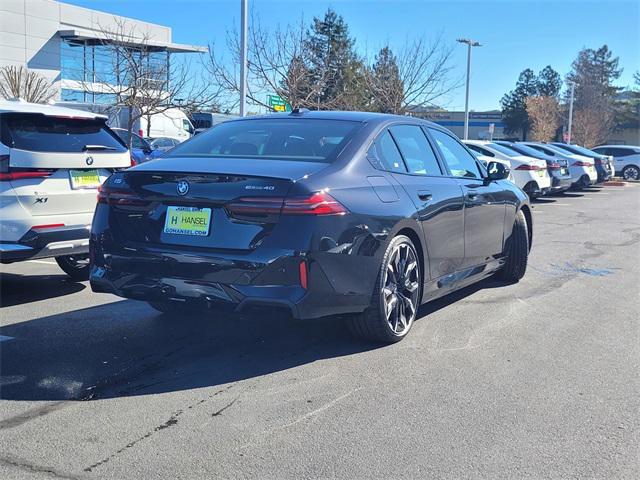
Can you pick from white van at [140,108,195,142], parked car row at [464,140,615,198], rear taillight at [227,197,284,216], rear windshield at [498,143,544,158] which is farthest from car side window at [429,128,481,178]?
white van at [140,108,195,142]

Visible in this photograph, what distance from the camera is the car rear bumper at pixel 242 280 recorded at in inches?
163

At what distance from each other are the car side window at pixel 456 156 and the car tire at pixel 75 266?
3.80 meters

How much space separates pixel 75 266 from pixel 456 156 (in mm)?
4058

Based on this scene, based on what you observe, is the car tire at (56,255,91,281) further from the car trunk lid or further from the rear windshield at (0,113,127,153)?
the car trunk lid

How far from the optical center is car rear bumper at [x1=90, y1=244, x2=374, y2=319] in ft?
13.6

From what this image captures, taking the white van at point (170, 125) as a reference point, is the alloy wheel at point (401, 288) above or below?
below

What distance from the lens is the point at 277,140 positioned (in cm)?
509

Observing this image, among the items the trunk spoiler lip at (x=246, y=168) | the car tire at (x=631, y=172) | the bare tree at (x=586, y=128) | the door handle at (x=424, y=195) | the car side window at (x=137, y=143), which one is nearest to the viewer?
the trunk spoiler lip at (x=246, y=168)

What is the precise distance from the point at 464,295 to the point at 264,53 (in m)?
17.3

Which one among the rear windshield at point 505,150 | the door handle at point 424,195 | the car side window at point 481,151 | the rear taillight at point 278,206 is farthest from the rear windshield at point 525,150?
the rear taillight at point 278,206

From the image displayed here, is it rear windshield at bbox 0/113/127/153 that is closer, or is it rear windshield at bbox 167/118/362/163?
rear windshield at bbox 167/118/362/163

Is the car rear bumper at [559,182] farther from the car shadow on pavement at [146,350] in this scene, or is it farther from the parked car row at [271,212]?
the car shadow on pavement at [146,350]

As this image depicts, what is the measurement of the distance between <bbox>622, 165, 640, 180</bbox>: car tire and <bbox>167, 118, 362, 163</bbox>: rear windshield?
30080 mm

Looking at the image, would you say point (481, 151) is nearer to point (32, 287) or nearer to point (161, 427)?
point (32, 287)
